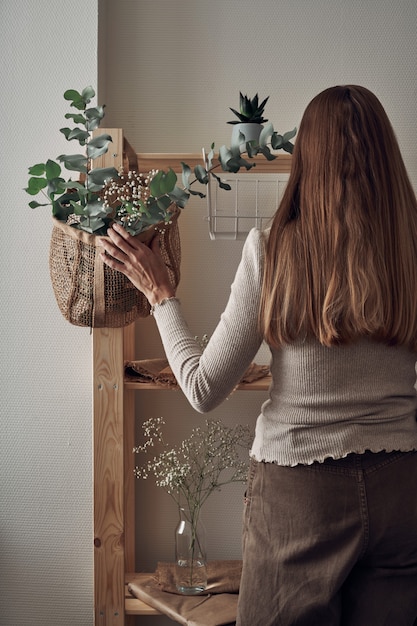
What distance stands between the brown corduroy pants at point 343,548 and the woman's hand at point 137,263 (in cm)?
40

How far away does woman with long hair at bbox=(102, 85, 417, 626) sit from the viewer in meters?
1.20

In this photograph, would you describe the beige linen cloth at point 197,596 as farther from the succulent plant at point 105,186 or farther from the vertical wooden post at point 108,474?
the succulent plant at point 105,186

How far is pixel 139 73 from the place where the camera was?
2273mm

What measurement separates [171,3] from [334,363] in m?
1.47

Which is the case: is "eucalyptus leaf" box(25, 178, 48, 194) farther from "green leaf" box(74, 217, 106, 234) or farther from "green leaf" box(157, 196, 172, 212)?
"green leaf" box(157, 196, 172, 212)

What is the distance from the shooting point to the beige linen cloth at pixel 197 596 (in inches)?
69.7

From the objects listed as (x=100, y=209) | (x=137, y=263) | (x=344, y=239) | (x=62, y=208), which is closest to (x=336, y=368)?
(x=344, y=239)

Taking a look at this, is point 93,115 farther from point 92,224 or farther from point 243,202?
point 243,202

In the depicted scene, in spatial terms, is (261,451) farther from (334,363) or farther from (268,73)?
(268,73)

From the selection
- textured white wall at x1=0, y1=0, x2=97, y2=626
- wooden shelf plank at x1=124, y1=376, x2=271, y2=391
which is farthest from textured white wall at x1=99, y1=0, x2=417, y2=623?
wooden shelf plank at x1=124, y1=376, x2=271, y2=391

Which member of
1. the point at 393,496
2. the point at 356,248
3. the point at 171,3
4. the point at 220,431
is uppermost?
the point at 171,3

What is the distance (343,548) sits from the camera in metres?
1.23

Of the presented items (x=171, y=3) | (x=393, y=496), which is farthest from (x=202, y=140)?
(x=393, y=496)

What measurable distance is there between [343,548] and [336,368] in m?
0.29
